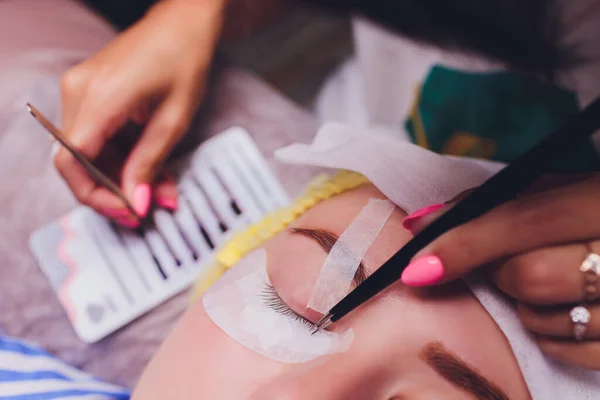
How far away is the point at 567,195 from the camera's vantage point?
0.45m

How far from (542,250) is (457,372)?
0.14 metres

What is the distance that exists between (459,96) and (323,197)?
455 millimetres

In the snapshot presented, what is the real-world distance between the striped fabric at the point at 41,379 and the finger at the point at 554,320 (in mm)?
507

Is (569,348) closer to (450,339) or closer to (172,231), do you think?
(450,339)

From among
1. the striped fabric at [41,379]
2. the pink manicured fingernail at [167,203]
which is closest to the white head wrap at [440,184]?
the pink manicured fingernail at [167,203]

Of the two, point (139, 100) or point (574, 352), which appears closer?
point (574, 352)

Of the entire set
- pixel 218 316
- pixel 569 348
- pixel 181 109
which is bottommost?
pixel 569 348

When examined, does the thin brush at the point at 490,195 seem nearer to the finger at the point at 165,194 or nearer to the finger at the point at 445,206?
the finger at the point at 445,206

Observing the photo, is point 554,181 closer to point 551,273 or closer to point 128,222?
point 551,273

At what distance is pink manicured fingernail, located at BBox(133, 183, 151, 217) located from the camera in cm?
72

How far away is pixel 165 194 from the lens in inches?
30.5

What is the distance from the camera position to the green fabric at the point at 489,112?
883 mm

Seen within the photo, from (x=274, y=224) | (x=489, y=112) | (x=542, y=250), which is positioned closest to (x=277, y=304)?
(x=274, y=224)

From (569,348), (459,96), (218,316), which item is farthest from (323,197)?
(459,96)
